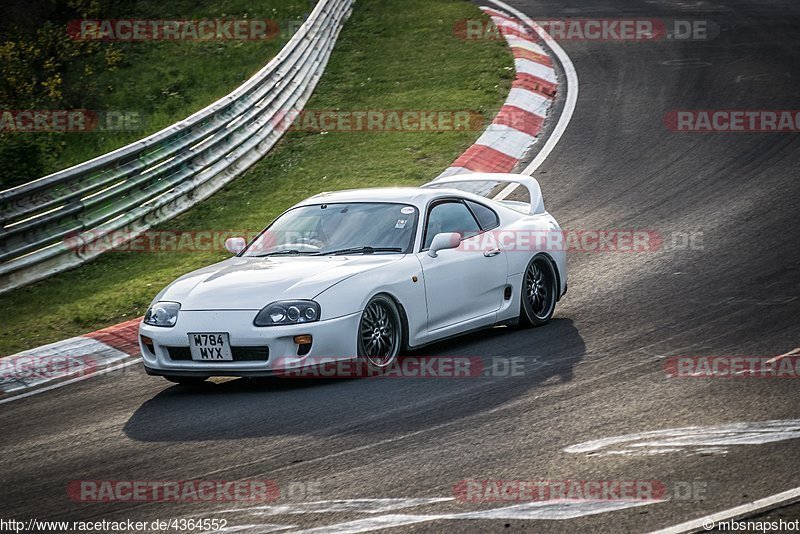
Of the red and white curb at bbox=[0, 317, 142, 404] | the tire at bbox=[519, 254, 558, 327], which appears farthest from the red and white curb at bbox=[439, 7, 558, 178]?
the red and white curb at bbox=[0, 317, 142, 404]

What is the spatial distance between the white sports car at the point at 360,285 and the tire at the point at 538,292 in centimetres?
1

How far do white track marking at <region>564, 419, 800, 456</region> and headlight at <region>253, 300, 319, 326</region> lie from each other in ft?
7.43

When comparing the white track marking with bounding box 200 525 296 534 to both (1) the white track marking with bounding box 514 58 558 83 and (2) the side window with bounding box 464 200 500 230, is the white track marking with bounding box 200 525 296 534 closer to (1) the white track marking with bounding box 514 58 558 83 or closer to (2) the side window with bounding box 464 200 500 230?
(2) the side window with bounding box 464 200 500 230

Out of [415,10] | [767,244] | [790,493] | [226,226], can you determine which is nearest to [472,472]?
[790,493]

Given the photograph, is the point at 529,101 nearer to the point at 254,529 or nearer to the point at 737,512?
the point at 737,512

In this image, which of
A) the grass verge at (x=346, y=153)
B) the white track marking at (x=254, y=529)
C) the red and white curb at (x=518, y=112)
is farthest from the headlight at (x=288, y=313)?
the red and white curb at (x=518, y=112)

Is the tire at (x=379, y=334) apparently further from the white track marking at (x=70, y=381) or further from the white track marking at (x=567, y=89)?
the white track marking at (x=567, y=89)

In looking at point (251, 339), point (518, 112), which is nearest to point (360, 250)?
point (251, 339)

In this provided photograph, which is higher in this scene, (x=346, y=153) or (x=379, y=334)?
(x=346, y=153)

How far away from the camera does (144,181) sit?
507 inches

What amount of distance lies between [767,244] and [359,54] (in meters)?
10.6

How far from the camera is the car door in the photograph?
855cm

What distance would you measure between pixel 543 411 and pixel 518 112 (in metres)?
10.1

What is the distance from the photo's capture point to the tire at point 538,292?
949 centimetres
